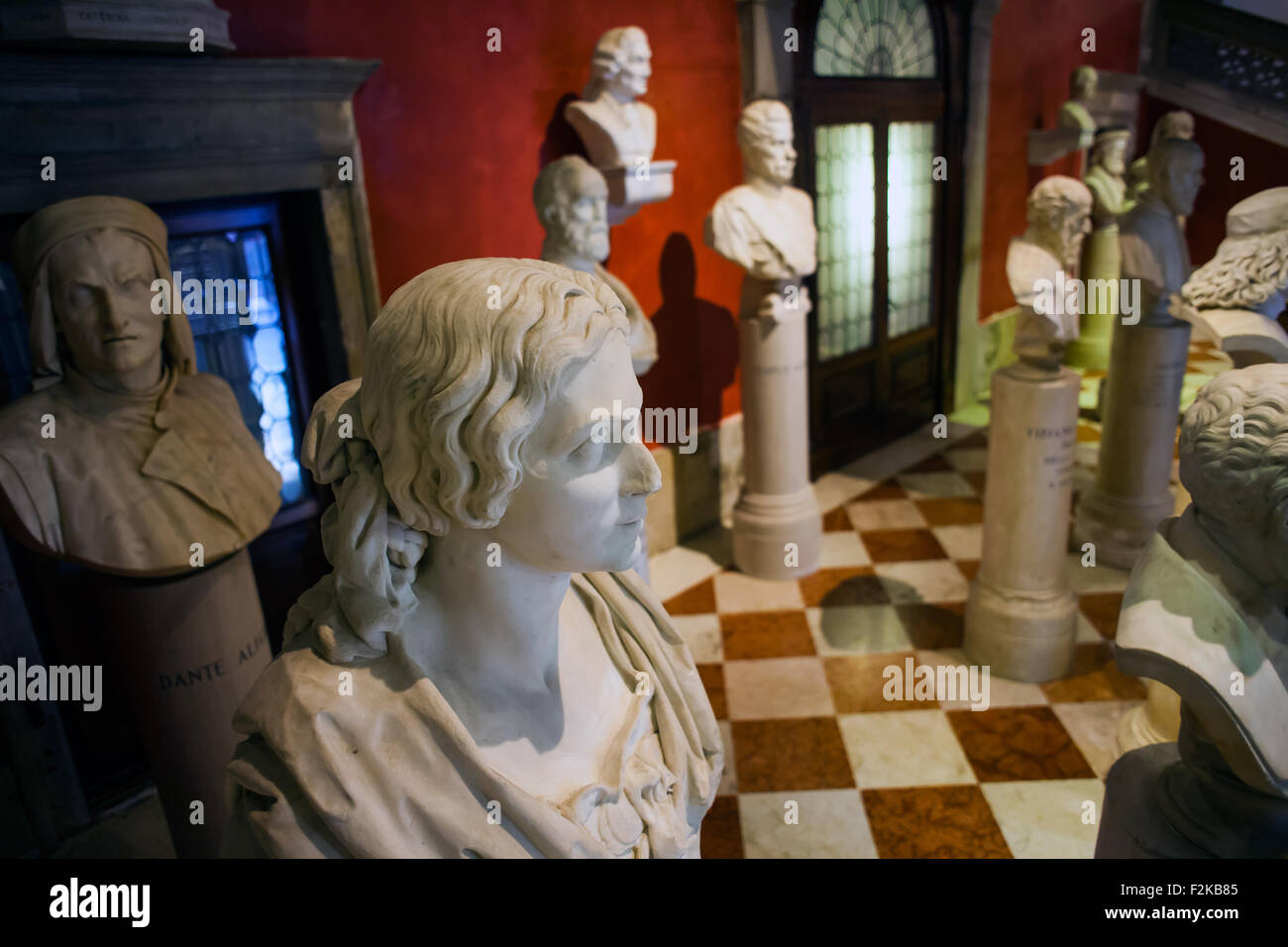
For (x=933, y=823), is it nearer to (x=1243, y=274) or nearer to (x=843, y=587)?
(x=843, y=587)

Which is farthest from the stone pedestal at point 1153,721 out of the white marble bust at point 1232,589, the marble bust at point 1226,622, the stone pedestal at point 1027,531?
the white marble bust at point 1232,589

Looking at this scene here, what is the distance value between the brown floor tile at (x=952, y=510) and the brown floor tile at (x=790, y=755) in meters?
1.90

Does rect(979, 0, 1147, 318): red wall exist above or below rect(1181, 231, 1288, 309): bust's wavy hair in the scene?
above

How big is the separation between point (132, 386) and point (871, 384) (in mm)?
4600

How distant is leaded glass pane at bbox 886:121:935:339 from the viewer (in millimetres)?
5789

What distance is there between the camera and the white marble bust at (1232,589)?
1498 mm

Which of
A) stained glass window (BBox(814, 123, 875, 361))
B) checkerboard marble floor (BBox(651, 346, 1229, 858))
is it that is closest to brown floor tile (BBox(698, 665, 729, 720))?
checkerboard marble floor (BBox(651, 346, 1229, 858))

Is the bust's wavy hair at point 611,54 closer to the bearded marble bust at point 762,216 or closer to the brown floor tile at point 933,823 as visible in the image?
the bearded marble bust at point 762,216

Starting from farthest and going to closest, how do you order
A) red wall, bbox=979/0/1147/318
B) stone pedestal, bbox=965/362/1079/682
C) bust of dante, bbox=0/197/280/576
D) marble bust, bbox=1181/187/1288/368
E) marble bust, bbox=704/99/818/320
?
red wall, bbox=979/0/1147/318 < marble bust, bbox=704/99/818/320 < stone pedestal, bbox=965/362/1079/682 < marble bust, bbox=1181/187/1288/368 < bust of dante, bbox=0/197/280/576

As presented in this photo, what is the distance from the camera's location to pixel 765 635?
384cm

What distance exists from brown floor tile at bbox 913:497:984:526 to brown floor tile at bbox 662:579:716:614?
4.38 ft

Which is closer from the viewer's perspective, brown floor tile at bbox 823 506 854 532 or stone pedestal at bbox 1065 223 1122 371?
brown floor tile at bbox 823 506 854 532

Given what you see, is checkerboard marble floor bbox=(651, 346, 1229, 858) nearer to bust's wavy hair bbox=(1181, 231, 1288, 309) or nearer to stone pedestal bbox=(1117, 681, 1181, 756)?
stone pedestal bbox=(1117, 681, 1181, 756)

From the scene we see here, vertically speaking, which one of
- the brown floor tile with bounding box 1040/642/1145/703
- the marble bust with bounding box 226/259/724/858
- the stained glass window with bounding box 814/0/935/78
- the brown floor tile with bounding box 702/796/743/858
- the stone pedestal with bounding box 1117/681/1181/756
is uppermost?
the stained glass window with bounding box 814/0/935/78
